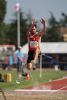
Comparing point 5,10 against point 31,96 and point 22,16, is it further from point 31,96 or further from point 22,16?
point 31,96

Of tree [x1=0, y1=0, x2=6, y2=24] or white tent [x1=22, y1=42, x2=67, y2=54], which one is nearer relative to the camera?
white tent [x1=22, y1=42, x2=67, y2=54]

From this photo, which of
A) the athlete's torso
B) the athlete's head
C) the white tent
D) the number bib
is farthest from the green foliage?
the number bib

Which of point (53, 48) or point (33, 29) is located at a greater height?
point (33, 29)

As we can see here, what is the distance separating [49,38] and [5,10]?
87.7 ft

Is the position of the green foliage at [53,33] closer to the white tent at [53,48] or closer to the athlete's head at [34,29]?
the white tent at [53,48]

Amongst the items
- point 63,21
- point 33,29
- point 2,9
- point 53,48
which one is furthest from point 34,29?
point 63,21

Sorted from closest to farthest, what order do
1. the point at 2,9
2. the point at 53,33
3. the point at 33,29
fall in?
the point at 33,29, the point at 2,9, the point at 53,33

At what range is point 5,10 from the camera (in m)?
71.7

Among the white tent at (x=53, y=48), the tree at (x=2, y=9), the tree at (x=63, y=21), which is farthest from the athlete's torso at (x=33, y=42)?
the tree at (x=63, y=21)

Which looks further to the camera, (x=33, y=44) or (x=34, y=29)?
(x=34, y=29)

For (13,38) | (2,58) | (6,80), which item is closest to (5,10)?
(2,58)

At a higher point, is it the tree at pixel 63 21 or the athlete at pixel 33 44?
the athlete at pixel 33 44

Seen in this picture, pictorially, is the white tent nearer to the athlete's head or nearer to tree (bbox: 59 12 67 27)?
the athlete's head

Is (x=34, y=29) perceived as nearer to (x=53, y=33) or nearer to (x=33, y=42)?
(x=33, y=42)
